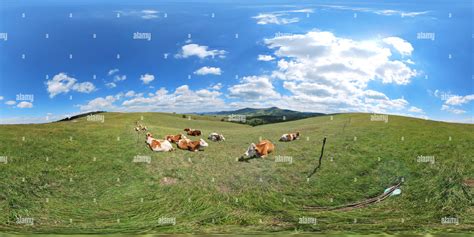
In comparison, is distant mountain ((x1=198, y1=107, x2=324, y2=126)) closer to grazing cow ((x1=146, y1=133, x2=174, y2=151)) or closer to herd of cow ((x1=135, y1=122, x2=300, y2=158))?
herd of cow ((x1=135, y1=122, x2=300, y2=158))

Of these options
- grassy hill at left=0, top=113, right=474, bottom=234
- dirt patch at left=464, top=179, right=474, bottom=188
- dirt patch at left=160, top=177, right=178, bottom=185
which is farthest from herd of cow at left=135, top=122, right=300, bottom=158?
dirt patch at left=464, top=179, right=474, bottom=188

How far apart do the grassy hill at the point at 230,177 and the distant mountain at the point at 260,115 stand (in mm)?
125

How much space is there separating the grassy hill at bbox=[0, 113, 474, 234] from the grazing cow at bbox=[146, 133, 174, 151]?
12 centimetres

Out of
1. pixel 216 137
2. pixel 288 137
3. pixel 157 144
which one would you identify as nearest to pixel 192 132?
pixel 216 137

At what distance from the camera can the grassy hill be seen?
326 inches

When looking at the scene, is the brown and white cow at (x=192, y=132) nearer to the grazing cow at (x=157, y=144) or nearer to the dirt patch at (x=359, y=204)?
the grazing cow at (x=157, y=144)

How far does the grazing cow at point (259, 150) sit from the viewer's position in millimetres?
8844

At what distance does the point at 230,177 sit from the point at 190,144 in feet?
3.24

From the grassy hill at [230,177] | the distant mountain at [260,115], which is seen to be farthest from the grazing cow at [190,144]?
the distant mountain at [260,115]

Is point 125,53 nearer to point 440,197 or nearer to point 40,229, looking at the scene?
point 40,229

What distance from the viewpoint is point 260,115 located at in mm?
8984

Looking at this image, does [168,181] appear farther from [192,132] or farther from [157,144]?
[192,132]

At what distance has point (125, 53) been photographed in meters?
8.86

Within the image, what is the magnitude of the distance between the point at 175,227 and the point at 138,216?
0.67 m
